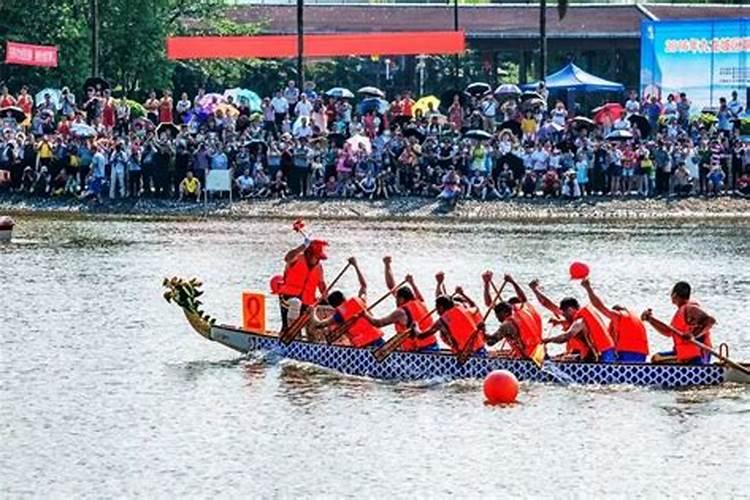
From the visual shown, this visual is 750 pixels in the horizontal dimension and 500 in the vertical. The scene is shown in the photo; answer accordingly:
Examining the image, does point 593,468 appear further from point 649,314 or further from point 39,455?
point 39,455

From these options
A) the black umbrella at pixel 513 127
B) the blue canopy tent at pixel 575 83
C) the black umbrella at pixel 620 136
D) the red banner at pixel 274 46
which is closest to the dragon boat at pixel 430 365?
the black umbrella at pixel 620 136

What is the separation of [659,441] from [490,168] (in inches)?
979

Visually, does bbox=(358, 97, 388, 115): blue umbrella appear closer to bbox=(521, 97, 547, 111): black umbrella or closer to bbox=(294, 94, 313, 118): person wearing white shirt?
bbox=(294, 94, 313, 118): person wearing white shirt

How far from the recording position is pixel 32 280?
38.8 meters

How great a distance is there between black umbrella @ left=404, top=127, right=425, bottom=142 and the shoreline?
5.00 feet

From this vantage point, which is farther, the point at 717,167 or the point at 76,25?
the point at 76,25

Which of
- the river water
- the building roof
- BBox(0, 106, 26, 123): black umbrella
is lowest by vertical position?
the river water

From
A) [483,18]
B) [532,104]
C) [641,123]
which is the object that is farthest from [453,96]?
[483,18]

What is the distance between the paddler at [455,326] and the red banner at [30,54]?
28532 millimetres

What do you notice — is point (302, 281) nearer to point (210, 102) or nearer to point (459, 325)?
point (459, 325)

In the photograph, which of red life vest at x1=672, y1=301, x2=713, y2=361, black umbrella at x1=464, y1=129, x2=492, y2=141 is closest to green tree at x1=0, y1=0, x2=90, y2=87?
black umbrella at x1=464, y1=129, x2=492, y2=141

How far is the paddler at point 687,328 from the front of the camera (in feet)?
85.8

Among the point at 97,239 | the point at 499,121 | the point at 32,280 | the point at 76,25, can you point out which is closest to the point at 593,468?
the point at 32,280

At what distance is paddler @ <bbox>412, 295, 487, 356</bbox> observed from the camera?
2675 centimetres
